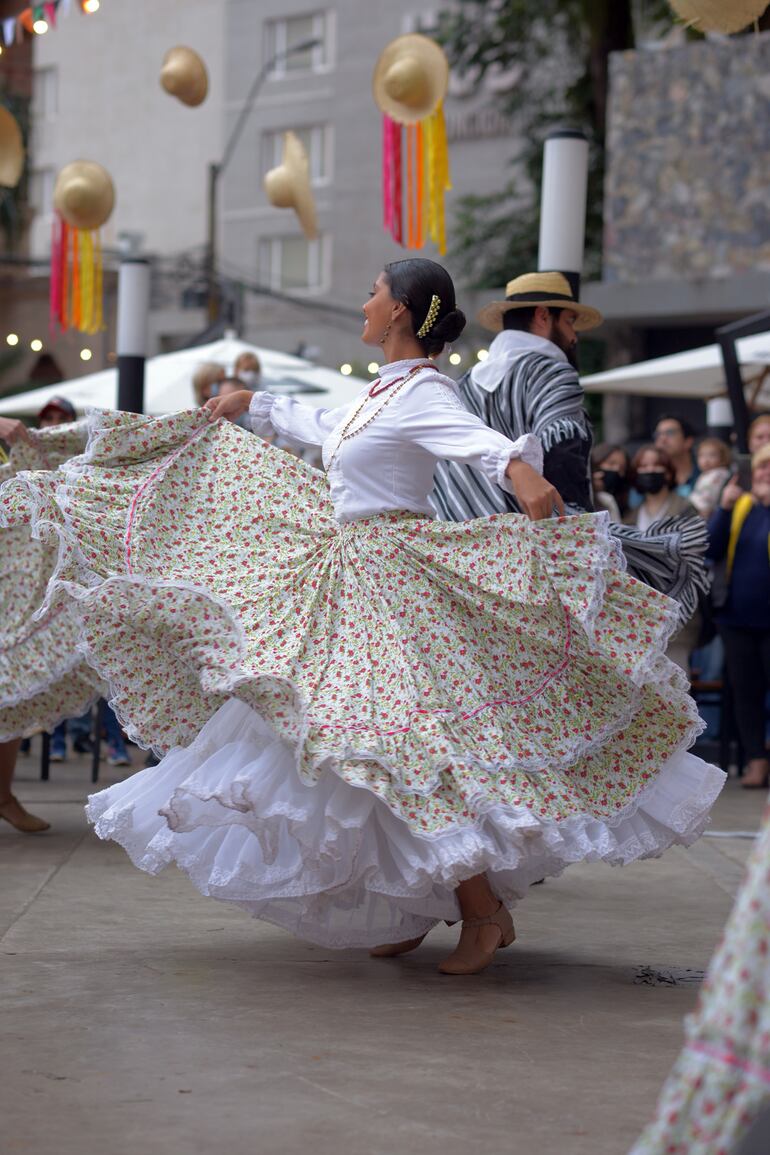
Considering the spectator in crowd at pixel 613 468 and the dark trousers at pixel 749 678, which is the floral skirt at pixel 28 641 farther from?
the dark trousers at pixel 749 678

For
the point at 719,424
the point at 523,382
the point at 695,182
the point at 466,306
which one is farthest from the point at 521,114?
the point at 523,382

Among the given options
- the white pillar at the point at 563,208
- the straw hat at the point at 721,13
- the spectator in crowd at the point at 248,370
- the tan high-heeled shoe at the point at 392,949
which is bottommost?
the tan high-heeled shoe at the point at 392,949

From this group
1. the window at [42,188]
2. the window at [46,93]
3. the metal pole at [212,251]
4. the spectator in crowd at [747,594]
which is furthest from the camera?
the window at [42,188]

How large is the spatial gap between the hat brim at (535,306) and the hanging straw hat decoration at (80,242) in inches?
271

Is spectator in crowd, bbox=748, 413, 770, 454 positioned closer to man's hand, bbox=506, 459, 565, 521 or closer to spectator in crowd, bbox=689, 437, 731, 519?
spectator in crowd, bbox=689, 437, 731, 519

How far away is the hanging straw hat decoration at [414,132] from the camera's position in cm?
1075

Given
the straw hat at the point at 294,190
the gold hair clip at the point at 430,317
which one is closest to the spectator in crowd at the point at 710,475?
the straw hat at the point at 294,190

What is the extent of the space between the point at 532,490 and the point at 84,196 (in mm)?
8925

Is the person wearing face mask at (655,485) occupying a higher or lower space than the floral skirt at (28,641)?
higher

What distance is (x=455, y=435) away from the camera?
445 centimetres

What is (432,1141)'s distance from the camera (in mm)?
3062

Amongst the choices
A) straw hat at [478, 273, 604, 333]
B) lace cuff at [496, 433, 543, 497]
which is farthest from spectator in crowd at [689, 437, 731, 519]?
lace cuff at [496, 433, 543, 497]

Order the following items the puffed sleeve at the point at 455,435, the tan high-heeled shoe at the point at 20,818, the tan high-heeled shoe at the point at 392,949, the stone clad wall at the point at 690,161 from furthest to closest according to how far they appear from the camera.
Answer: the stone clad wall at the point at 690,161 < the tan high-heeled shoe at the point at 20,818 < the tan high-heeled shoe at the point at 392,949 < the puffed sleeve at the point at 455,435

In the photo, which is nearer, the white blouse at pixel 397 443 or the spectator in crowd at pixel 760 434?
the white blouse at pixel 397 443
